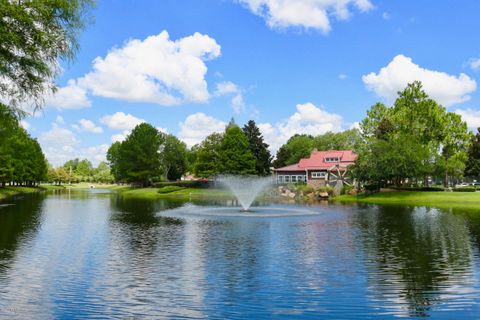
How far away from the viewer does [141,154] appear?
117188 mm

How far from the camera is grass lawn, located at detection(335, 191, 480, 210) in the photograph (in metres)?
60.8

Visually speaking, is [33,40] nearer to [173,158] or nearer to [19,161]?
[19,161]

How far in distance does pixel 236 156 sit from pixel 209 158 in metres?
12.5

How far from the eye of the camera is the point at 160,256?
2289 cm

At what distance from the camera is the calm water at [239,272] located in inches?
557

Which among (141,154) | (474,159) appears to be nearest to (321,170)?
(474,159)

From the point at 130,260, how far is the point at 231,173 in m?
77.6

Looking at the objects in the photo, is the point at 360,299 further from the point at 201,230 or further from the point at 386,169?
the point at 386,169

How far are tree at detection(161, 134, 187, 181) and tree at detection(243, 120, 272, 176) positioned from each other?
42164 millimetres

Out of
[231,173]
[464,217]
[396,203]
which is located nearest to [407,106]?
[396,203]

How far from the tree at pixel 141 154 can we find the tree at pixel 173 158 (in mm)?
22770

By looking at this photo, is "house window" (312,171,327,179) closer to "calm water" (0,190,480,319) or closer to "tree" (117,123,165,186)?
"tree" (117,123,165,186)

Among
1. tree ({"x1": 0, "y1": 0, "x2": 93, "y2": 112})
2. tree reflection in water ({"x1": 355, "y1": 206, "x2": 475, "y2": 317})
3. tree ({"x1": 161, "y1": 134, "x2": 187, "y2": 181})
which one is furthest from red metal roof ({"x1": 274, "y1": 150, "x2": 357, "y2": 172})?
tree ({"x1": 0, "y1": 0, "x2": 93, "y2": 112})

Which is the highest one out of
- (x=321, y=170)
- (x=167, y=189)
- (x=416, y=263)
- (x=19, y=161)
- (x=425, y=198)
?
(x=19, y=161)
